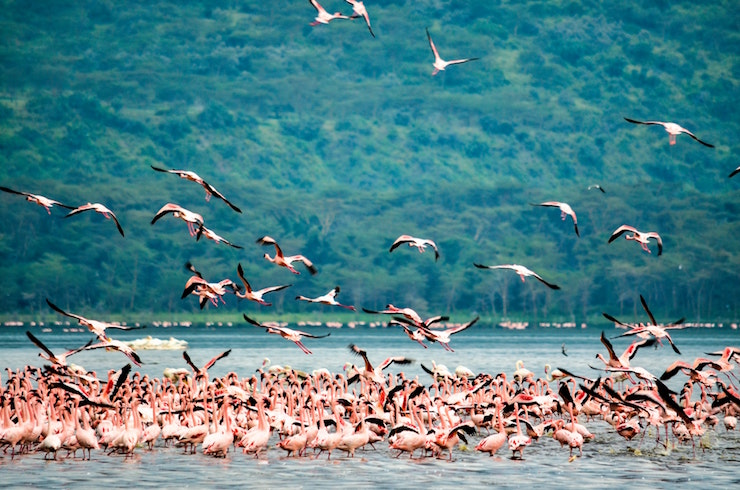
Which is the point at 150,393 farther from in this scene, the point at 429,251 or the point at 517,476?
the point at 429,251

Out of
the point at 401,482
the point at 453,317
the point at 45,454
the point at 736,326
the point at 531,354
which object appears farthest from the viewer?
the point at 453,317

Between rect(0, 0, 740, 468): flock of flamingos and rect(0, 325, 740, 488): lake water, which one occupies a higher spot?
rect(0, 0, 740, 468): flock of flamingos

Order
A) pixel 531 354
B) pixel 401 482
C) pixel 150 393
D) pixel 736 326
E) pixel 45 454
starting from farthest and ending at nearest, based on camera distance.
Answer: pixel 736 326, pixel 531 354, pixel 150 393, pixel 45 454, pixel 401 482

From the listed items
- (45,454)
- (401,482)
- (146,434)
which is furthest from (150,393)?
(401,482)

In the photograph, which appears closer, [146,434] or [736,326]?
[146,434]

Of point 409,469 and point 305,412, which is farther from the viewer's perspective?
point 305,412

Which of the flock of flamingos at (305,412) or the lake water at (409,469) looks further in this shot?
the flock of flamingos at (305,412)

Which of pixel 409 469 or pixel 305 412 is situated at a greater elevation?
pixel 305 412

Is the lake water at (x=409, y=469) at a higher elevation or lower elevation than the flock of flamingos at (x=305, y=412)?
lower

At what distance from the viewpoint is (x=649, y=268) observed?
191 m

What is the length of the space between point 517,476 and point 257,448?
613 cm

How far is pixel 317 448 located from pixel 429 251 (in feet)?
530

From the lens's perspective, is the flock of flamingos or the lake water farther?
the flock of flamingos

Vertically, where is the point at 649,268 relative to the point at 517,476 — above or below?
above
